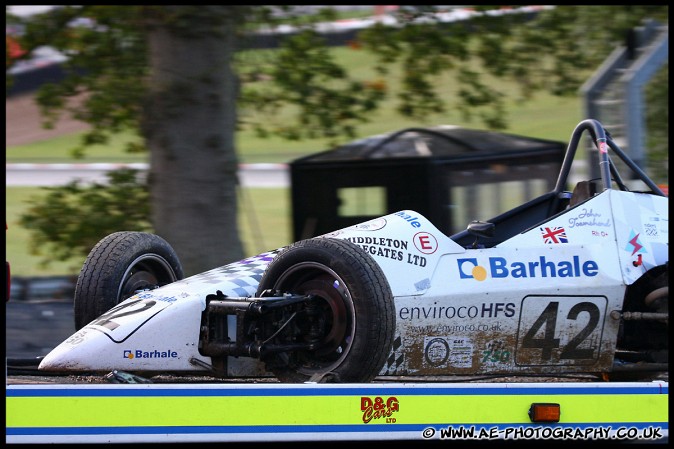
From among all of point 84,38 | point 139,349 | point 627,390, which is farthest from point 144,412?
point 84,38

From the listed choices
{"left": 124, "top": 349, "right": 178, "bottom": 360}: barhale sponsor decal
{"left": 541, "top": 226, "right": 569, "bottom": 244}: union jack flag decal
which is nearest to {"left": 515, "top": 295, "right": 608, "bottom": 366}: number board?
{"left": 541, "top": 226, "right": 569, "bottom": 244}: union jack flag decal

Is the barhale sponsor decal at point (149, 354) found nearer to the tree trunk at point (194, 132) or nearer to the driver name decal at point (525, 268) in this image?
the driver name decal at point (525, 268)

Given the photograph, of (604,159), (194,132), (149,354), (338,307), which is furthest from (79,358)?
(194,132)

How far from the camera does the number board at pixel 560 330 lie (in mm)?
4340

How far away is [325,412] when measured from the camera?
11.3 feet

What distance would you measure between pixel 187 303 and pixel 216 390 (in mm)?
917

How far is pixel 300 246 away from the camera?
411cm

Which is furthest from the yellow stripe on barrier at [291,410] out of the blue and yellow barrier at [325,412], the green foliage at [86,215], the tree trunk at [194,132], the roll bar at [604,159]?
the green foliage at [86,215]

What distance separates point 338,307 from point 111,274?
49.3 inches

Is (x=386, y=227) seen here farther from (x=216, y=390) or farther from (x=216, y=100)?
(x=216, y=100)

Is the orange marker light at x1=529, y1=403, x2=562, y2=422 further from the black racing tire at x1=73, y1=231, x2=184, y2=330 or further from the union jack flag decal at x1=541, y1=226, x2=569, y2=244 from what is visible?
the black racing tire at x1=73, y1=231, x2=184, y2=330

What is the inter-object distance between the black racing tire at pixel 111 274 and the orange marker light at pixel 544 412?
A: 6.92 feet

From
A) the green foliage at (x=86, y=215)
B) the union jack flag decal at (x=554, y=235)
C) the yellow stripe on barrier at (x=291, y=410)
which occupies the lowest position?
the green foliage at (x=86, y=215)

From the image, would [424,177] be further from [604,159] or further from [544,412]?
[544,412]
